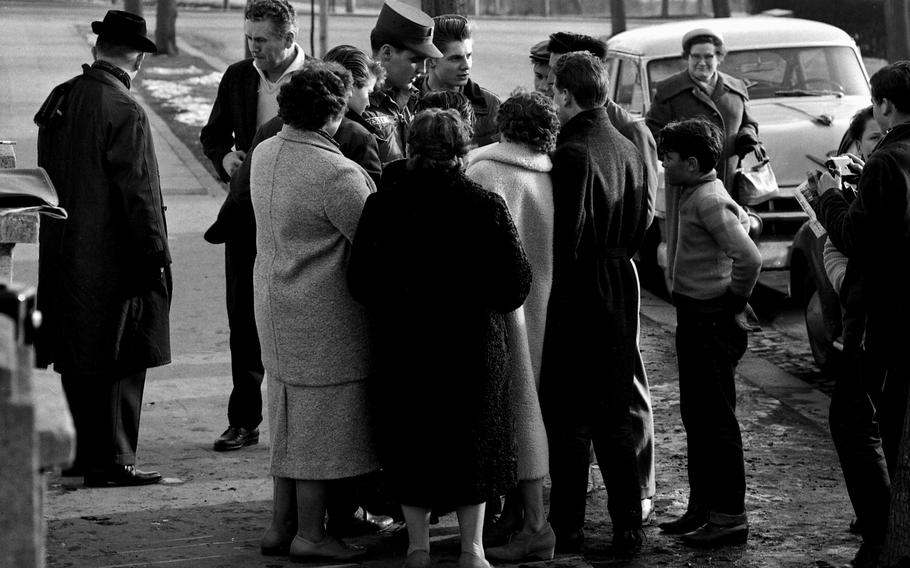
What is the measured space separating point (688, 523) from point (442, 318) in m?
1.46

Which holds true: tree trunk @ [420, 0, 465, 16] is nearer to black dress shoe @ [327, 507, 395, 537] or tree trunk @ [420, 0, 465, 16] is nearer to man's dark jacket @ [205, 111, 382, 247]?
man's dark jacket @ [205, 111, 382, 247]

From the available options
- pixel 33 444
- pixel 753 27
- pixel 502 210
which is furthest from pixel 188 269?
pixel 33 444

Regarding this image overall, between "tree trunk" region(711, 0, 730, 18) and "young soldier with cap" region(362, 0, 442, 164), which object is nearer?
"young soldier with cap" region(362, 0, 442, 164)

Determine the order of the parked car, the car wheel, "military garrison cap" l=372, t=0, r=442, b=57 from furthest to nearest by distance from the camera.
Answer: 1. the parked car
2. the car wheel
3. "military garrison cap" l=372, t=0, r=442, b=57

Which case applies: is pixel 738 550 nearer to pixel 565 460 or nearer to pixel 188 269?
pixel 565 460

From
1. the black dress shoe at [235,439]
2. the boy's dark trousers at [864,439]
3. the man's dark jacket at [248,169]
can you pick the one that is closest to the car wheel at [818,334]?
the boy's dark trousers at [864,439]

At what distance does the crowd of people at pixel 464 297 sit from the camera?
4660 mm

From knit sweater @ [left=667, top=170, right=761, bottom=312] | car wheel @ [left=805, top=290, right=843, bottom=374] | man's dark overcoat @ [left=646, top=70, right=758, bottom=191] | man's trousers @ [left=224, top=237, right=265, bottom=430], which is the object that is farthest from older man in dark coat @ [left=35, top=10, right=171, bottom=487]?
man's dark overcoat @ [left=646, top=70, right=758, bottom=191]

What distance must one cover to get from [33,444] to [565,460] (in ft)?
10.4

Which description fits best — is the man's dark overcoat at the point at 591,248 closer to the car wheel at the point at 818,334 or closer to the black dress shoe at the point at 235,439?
the black dress shoe at the point at 235,439

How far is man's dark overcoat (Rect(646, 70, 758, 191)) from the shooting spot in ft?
29.6

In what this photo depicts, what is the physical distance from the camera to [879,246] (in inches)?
184

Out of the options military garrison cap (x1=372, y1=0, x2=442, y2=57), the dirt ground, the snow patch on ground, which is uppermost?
military garrison cap (x1=372, y1=0, x2=442, y2=57)

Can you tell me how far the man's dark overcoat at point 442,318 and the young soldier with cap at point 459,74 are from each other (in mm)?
2106
